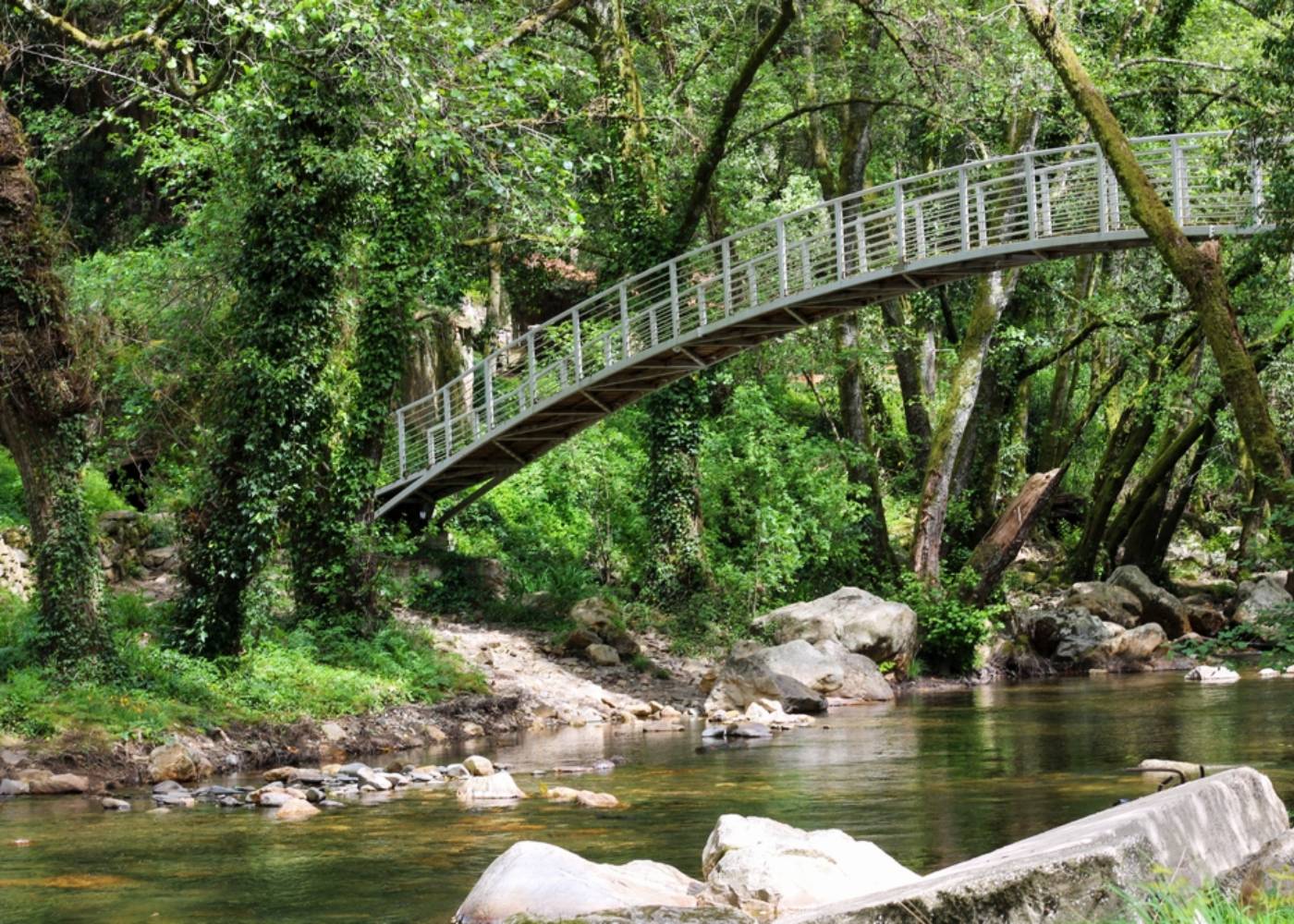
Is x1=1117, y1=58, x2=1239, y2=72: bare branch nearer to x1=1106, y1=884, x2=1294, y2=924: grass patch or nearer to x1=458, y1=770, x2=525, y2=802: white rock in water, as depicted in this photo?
A: x1=458, y1=770, x2=525, y2=802: white rock in water

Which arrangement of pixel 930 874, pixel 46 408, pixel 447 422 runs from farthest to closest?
pixel 447 422
pixel 46 408
pixel 930 874

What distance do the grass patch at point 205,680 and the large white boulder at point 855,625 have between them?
469 centimetres

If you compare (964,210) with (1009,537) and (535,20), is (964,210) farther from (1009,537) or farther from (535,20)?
(1009,537)

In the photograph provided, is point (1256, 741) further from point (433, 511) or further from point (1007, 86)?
point (433, 511)

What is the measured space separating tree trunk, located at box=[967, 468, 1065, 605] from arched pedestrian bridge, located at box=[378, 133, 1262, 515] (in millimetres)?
3859

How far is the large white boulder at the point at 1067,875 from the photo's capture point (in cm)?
481

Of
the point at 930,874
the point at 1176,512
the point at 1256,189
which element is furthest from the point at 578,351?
the point at 930,874

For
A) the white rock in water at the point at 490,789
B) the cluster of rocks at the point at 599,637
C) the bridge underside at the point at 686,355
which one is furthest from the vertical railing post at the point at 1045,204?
the white rock in water at the point at 490,789

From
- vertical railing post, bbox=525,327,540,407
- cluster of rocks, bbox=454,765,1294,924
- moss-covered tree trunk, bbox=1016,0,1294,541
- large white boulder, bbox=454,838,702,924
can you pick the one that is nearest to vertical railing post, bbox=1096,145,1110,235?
moss-covered tree trunk, bbox=1016,0,1294,541

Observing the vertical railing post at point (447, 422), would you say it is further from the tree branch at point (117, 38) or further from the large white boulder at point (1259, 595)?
the large white boulder at point (1259, 595)

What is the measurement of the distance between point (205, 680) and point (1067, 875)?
1148 cm

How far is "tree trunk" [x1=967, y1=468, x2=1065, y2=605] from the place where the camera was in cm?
2314

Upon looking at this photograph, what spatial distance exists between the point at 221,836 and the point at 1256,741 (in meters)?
7.73

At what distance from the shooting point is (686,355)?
834 inches
